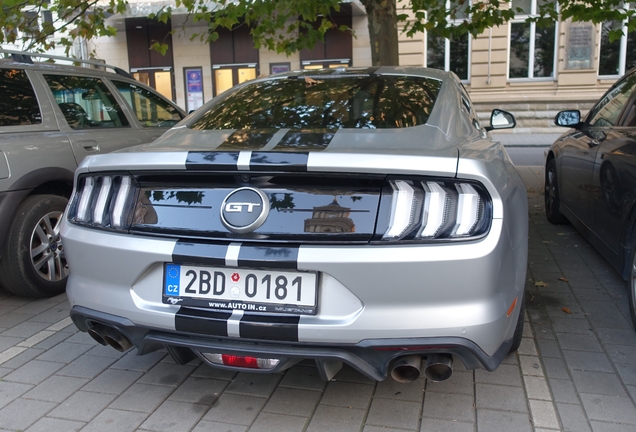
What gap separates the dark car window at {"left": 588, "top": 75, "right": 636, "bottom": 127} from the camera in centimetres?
452

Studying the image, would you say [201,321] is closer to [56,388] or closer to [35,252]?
[56,388]

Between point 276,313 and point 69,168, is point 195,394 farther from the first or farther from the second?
point 69,168

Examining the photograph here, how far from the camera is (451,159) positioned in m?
2.25

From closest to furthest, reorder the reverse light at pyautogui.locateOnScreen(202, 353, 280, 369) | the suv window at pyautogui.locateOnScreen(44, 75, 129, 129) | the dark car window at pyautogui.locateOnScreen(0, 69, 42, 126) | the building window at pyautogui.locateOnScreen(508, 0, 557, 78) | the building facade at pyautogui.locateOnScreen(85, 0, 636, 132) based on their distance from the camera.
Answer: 1. the reverse light at pyautogui.locateOnScreen(202, 353, 280, 369)
2. the dark car window at pyautogui.locateOnScreen(0, 69, 42, 126)
3. the suv window at pyautogui.locateOnScreen(44, 75, 129, 129)
4. the building facade at pyautogui.locateOnScreen(85, 0, 636, 132)
5. the building window at pyautogui.locateOnScreen(508, 0, 557, 78)

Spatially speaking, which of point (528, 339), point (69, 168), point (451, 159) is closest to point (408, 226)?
point (451, 159)

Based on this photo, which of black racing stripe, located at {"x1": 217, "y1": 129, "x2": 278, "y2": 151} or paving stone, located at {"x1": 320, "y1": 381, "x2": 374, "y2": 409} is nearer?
black racing stripe, located at {"x1": 217, "y1": 129, "x2": 278, "y2": 151}

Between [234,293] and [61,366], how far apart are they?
1.53m

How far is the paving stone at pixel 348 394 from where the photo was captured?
2.80 m

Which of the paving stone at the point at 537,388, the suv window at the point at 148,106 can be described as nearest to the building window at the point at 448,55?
the suv window at the point at 148,106

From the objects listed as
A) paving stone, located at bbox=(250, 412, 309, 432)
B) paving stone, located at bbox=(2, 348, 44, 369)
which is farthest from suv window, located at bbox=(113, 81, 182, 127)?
paving stone, located at bbox=(250, 412, 309, 432)

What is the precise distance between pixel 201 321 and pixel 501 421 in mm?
1401

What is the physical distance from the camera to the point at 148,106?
Result: 5691 millimetres

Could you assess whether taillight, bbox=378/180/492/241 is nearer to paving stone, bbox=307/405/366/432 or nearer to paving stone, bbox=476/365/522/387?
paving stone, bbox=307/405/366/432

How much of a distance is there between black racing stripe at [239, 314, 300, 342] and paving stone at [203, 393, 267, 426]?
1.94ft
